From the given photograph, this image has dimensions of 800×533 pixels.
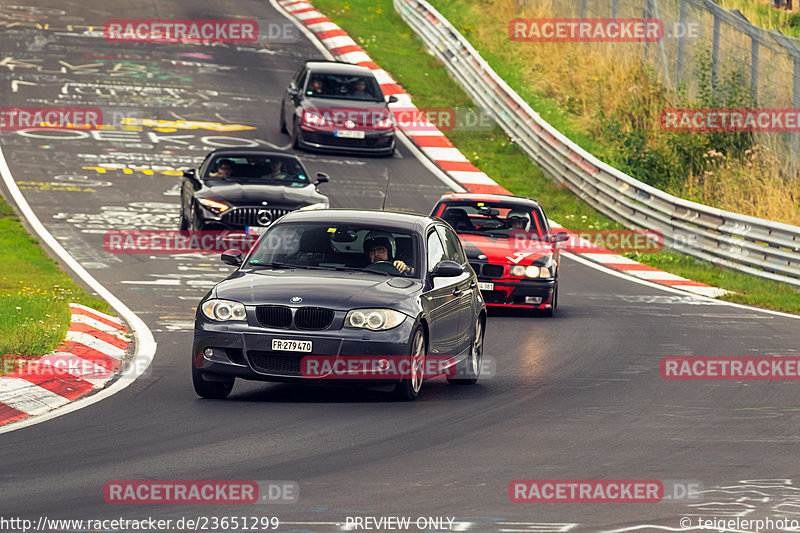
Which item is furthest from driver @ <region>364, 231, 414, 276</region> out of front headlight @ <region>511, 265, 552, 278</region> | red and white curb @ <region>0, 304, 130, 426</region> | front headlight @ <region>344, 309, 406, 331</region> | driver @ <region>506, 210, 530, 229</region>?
driver @ <region>506, 210, 530, 229</region>

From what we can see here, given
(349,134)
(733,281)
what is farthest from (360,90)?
(733,281)

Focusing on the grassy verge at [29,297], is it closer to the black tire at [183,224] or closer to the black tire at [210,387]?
the black tire at [210,387]

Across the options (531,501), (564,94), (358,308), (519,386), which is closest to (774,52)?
(564,94)

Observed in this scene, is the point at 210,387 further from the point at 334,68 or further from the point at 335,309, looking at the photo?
the point at 334,68

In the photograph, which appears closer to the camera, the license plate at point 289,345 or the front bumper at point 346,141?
the license plate at point 289,345

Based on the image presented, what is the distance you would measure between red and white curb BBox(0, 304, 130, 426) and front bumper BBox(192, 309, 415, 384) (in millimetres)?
1256

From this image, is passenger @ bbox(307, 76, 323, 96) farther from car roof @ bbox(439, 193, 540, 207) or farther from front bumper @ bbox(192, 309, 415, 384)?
front bumper @ bbox(192, 309, 415, 384)

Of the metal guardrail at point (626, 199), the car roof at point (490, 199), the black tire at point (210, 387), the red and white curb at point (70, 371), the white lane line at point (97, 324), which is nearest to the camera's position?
the red and white curb at point (70, 371)

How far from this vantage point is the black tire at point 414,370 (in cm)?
1115

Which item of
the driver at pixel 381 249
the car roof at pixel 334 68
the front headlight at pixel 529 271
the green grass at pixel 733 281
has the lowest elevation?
the green grass at pixel 733 281

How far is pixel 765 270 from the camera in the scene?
74.9ft

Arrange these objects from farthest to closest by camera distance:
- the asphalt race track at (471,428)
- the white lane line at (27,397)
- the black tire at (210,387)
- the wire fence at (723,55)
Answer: the wire fence at (723,55), the black tire at (210,387), the white lane line at (27,397), the asphalt race track at (471,428)

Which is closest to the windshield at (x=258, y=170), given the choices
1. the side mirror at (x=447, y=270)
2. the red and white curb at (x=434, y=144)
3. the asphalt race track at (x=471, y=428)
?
the asphalt race track at (x=471, y=428)

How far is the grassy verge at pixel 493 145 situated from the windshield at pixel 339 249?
389 inches
